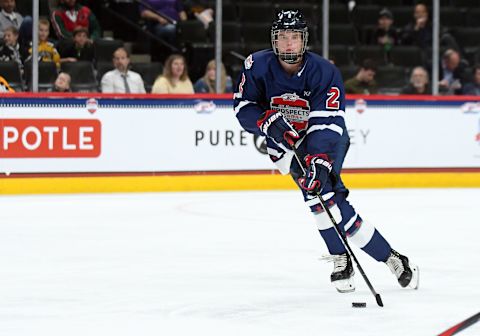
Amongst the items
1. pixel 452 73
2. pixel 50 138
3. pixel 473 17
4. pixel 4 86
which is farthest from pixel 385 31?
pixel 4 86

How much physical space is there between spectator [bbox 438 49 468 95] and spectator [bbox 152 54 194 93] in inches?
102

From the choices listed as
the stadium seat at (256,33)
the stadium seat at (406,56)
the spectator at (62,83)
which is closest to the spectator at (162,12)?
the stadium seat at (256,33)

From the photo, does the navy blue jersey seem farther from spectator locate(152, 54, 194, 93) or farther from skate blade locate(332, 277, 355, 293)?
spectator locate(152, 54, 194, 93)

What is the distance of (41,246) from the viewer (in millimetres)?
6398

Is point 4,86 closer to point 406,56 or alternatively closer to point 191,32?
point 191,32

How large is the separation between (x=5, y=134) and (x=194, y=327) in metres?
5.81

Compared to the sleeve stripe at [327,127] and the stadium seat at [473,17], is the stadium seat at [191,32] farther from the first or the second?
the sleeve stripe at [327,127]

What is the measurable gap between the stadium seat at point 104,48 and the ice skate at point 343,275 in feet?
18.7

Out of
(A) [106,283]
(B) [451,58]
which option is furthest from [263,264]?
(B) [451,58]

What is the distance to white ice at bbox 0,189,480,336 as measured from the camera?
4172 mm

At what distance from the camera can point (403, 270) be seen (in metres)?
4.93

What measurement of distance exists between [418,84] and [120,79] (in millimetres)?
2885

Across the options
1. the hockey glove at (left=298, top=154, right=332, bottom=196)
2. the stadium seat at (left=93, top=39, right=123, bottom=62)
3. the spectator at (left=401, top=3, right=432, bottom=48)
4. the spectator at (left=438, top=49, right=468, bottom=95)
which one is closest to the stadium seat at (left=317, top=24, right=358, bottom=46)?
the spectator at (left=401, top=3, right=432, bottom=48)

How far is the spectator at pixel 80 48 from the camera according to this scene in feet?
33.0
